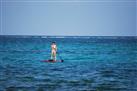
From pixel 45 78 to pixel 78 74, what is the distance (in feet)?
11.0

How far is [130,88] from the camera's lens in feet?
80.4

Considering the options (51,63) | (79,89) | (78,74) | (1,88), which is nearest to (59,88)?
(79,89)

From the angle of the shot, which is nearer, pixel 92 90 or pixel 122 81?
pixel 92 90

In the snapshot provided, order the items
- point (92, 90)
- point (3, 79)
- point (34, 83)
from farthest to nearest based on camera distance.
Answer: point (3, 79) < point (34, 83) < point (92, 90)

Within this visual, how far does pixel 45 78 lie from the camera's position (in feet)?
93.9

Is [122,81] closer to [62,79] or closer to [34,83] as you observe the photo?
[62,79]

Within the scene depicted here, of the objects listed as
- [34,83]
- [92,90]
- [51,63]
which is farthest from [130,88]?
[51,63]

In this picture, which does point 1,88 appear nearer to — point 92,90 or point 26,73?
point 92,90

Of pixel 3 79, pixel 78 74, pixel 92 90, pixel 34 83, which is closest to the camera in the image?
pixel 92 90

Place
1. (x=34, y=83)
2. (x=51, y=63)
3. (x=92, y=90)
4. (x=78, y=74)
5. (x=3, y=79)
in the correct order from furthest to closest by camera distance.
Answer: (x=51, y=63) → (x=78, y=74) → (x=3, y=79) → (x=34, y=83) → (x=92, y=90)

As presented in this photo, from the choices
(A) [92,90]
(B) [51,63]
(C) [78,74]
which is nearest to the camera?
(A) [92,90]

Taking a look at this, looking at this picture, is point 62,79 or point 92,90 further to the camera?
point 62,79

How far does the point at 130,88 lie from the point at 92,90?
2386mm

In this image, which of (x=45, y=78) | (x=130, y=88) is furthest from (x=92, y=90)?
(x=45, y=78)
